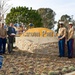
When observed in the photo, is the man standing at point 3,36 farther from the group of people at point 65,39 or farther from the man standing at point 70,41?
the man standing at point 70,41

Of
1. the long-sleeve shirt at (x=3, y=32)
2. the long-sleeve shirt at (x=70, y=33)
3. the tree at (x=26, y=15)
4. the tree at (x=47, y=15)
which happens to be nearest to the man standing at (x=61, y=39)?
the long-sleeve shirt at (x=70, y=33)

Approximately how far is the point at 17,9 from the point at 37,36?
142ft

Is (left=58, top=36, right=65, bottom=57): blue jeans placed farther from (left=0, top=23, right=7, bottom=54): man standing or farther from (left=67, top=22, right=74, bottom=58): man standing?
(left=0, top=23, right=7, bottom=54): man standing

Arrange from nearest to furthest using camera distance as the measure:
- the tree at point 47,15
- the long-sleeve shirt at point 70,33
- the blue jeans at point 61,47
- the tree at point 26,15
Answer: the long-sleeve shirt at point 70,33 → the blue jeans at point 61,47 → the tree at point 26,15 → the tree at point 47,15

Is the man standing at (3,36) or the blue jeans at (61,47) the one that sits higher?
the man standing at (3,36)

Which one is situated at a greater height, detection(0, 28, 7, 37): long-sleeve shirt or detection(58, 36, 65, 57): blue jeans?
detection(0, 28, 7, 37): long-sleeve shirt

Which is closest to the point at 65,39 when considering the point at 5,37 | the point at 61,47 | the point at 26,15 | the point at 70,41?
the point at 70,41

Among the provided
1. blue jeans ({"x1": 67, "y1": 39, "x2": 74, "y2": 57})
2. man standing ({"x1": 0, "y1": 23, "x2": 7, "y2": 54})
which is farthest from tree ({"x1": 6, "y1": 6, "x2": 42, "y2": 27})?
blue jeans ({"x1": 67, "y1": 39, "x2": 74, "y2": 57})

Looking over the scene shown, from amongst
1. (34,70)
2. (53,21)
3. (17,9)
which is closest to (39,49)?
(34,70)

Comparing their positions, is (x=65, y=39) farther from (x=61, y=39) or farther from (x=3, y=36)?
(x=3, y=36)

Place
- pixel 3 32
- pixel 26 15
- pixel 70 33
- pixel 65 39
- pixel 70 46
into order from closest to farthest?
pixel 70 33 → pixel 70 46 → pixel 65 39 → pixel 3 32 → pixel 26 15

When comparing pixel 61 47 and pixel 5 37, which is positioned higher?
pixel 5 37

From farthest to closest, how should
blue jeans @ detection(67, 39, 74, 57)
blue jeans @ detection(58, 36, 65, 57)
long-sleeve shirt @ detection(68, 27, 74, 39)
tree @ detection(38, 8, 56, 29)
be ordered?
tree @ detection(38, 8, 56, 29) → blue jeans @ detection(58, 36, 65, 57) → blue jeans @ detection(67, 39, 74, 57) → long-sleeve shirt @ detection(68, 27, 74, 39)

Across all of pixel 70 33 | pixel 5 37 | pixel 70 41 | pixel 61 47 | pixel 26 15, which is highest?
pixel 26 15
